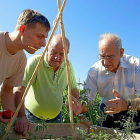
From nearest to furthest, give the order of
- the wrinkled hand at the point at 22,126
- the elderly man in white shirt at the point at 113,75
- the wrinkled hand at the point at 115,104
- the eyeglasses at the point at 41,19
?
the wrinkled hand at the point at 22,126 < the wrinkled hand at the point at 115,104 < the eyeglasses at the point at 41,19 < the elderly man in white shirt at the point at 113,75

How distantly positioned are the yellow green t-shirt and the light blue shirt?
0.34 metres

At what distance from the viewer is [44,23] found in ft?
5.51

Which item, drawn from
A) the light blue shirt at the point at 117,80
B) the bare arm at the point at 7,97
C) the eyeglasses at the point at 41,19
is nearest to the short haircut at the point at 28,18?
the eyeglasses at the point at 41,19

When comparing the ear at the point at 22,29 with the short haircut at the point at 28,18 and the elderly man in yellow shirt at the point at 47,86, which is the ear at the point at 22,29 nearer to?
the short haircut at the point at 28,18

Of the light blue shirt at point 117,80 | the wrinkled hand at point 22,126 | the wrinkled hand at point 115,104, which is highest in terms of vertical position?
the light blue shirt at point 117,80

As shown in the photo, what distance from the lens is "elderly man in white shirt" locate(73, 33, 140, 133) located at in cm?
189

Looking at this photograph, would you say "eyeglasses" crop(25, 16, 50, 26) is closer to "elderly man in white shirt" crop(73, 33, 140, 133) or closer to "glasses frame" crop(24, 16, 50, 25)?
"glasses frame" crop(24, 16, 50, 25)

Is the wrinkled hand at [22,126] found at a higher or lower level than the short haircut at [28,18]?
lower

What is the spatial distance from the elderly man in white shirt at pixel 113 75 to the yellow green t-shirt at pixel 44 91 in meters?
0.36

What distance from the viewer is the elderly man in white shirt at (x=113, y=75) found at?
189 centimetres

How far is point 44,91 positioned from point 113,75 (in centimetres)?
77

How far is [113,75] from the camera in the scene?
2.00 m

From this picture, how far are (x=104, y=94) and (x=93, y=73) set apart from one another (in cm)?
24

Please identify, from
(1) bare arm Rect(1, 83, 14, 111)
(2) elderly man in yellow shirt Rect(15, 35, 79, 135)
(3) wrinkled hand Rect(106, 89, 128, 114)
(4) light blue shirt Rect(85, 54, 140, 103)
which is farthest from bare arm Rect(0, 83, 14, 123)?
(3) wrinkled hand Rect(106, 89, 128, 114)
